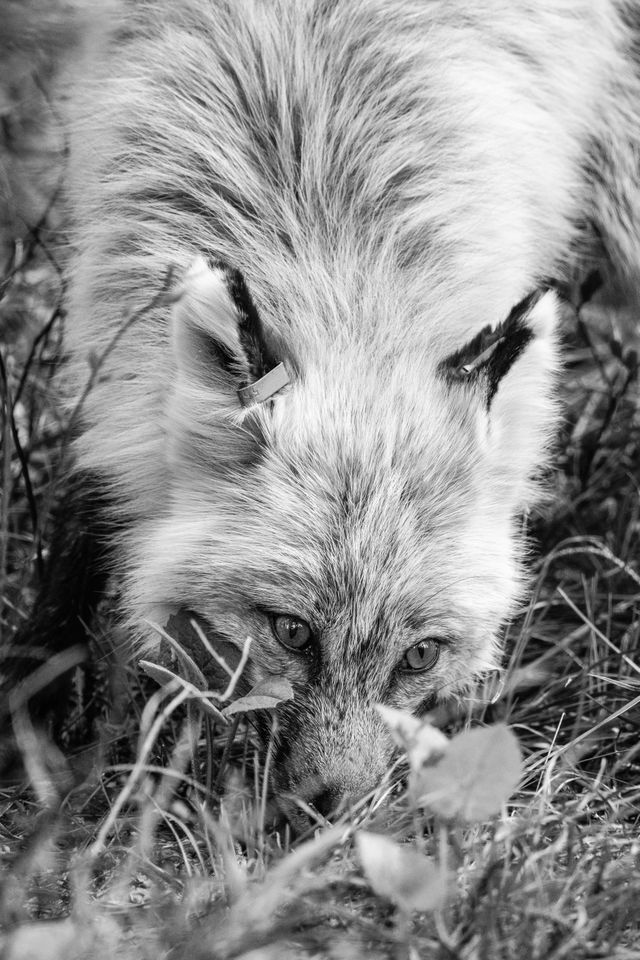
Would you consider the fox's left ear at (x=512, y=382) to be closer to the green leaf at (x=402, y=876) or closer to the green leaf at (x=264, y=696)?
the green leaf at (x=264, y=696)

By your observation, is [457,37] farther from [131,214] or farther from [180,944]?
[180,944]

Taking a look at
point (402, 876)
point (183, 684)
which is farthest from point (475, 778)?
point (183, 684)

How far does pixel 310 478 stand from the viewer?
318 centimetres

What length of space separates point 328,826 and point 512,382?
143cm

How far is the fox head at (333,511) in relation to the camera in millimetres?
3088

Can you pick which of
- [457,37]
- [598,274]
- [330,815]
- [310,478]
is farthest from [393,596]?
[598,274]

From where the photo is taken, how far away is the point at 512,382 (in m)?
3.37

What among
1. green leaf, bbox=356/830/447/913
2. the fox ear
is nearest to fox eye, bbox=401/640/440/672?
the fox ear

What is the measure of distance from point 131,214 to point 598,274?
224cm

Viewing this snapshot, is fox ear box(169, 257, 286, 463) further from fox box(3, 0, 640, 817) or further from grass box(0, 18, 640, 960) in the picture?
grass box(0, 18, 640, 960)

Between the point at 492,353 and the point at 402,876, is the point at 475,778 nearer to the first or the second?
the point at 402,876

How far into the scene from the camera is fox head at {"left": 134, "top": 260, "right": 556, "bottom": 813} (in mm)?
3088

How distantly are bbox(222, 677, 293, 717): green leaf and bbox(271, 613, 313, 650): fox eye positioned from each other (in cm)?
16

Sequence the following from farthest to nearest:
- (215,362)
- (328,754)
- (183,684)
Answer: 1. (215,362)
2. (328,754)
3. (183,684)
